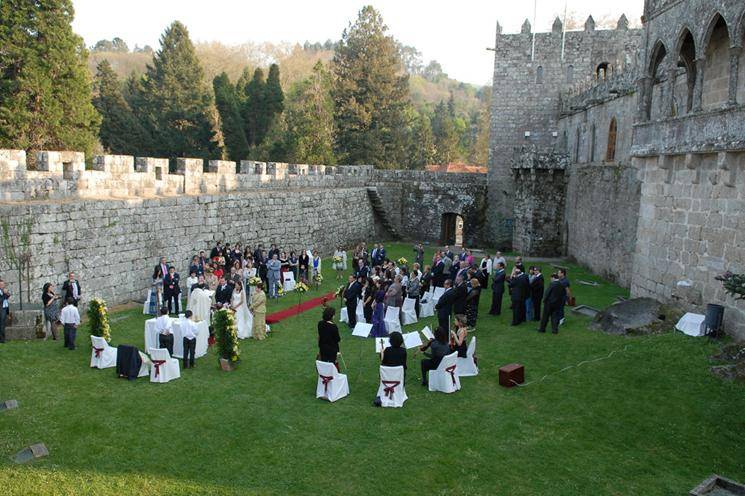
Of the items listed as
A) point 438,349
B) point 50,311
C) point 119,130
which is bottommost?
point 50,311

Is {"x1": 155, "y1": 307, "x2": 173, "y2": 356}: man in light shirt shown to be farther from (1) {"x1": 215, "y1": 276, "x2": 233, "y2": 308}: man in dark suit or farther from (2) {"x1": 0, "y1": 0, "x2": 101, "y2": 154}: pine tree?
(2) {"x1": 0, "y1": 0, "x2": 101, "y2": 154}: pine tree

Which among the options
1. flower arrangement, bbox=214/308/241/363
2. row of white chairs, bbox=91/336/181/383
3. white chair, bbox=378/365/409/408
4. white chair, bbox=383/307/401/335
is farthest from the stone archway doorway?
white chair, bbox=378/365/409/408

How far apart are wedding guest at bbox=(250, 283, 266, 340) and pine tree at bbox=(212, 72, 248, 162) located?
3103cm

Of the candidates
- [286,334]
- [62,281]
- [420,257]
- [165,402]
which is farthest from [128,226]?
[420,257]

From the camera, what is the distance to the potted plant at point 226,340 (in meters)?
10.8

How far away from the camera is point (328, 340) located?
32.0 feet

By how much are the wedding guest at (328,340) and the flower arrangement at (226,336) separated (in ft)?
5.98

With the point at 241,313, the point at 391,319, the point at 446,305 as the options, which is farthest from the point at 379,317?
the point at 241,313

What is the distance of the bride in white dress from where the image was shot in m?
12.8

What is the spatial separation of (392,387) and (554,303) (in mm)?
5495

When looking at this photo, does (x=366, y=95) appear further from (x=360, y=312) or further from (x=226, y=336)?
(x=226, y=336)

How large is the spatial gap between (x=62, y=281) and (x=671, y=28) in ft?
47.8

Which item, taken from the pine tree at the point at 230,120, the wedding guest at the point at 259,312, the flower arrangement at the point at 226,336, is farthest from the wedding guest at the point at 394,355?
the pine tree at the point at 230,120

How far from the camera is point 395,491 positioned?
6926mm
